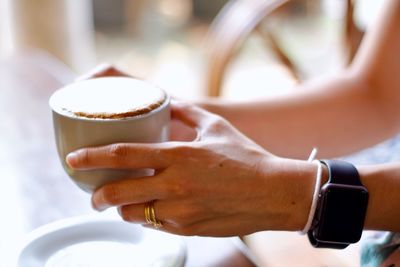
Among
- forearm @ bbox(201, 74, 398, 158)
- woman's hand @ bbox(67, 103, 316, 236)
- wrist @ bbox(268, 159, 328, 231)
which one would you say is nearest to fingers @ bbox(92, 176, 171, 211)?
woman's hand @ bbox(67, 103, 316, 236)

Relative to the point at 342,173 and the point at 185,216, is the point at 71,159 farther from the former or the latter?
the point at 342,173

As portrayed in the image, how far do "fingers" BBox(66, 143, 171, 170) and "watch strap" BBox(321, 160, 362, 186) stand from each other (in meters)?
0.15

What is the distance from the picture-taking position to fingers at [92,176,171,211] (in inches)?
21.1

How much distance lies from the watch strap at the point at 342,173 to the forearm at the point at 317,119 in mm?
224

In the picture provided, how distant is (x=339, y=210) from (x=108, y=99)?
23 centimetres

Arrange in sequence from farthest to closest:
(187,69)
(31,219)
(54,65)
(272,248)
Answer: (187,69) → (54,65) → (272,248) → (31,219)

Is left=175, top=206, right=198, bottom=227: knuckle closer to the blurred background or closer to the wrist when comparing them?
the wrist

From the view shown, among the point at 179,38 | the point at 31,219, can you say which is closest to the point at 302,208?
the point at 31,219

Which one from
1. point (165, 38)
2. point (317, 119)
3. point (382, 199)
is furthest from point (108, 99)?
point (165, 38)

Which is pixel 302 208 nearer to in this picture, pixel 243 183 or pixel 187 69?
pixel 243 183

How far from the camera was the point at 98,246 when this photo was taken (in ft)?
1.97

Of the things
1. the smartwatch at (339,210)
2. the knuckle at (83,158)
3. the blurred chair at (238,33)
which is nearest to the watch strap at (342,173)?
the smartwatch at (339,210)

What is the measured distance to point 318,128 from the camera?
87cm

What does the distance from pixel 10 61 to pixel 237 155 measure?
0.65 metres
